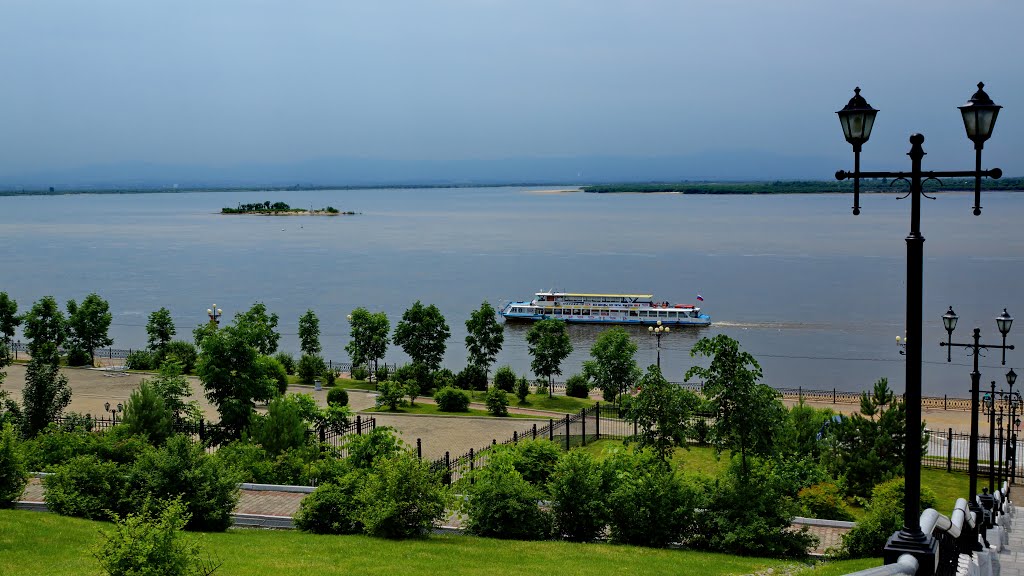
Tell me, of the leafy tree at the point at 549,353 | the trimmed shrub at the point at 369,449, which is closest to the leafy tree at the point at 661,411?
the trimmed shrub at the point at 369,449

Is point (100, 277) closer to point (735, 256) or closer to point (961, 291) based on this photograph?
point (735, 256)

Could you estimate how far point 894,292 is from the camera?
81.5m

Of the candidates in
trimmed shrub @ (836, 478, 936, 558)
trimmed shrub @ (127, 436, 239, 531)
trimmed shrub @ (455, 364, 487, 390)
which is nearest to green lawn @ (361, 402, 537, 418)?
trimmed shrub @ (455, 364, 487, 390)

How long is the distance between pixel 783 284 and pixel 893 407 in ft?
222

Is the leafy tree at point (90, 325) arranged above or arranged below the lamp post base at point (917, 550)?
below

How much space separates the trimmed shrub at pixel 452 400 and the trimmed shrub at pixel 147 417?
13628 mm

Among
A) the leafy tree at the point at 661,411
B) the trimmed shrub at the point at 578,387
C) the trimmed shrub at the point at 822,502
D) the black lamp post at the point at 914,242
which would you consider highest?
the black lamp post at the point at 914,242

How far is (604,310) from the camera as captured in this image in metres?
73.0

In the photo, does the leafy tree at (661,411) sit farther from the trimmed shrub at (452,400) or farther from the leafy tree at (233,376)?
the trimmed shrub at (452,400)

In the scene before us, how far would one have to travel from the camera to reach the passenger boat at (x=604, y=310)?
229 feet

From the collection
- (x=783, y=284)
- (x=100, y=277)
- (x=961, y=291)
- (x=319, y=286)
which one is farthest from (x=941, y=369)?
(x=100, y=277)

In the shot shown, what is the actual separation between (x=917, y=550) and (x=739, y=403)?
9.09 metres

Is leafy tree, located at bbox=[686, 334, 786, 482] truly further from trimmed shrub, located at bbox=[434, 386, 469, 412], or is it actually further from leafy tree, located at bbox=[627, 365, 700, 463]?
trimmed shrub, located at bbox=[434, 386, 469, 412]

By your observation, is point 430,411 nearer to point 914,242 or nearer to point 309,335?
point 309,335
